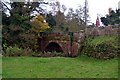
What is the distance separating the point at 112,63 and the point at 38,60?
3.44m

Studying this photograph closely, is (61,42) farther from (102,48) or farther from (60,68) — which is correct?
(60,68)

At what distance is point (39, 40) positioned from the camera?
82.2 ft

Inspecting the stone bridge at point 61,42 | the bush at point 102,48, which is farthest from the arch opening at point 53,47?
the bush at point 102,48

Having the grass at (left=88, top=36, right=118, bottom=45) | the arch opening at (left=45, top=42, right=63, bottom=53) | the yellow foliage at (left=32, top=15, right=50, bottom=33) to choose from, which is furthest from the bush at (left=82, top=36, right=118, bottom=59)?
the yellow foliage at (left=32, top=15, right=50, bottom=33)

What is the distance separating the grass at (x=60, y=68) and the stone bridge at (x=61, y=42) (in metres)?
5.45

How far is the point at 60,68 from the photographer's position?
39.3 ft

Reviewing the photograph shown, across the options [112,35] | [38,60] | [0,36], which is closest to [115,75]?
[38,60]

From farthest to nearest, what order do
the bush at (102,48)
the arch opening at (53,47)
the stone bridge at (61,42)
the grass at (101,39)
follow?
the arch opening at (53,47)
the stone bridge at (61,42)
the grass at (101,39)
the bush at (102,48)

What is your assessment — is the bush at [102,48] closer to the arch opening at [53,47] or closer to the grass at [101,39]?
the grass at [101,39]

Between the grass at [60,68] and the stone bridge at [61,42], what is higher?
the stone bridge at [61,42]

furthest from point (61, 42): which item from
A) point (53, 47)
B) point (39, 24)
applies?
point (53, 47)

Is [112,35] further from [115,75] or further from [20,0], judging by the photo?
[20,0]

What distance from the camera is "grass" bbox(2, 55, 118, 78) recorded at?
10.4 meters

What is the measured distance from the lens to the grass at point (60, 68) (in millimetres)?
10445
